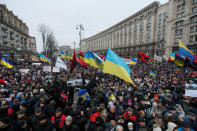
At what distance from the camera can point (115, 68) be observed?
14.7 feet

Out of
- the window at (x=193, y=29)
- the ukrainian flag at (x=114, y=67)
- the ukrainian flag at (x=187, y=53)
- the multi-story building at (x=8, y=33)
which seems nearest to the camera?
the ukrainian flag at (x=114, y=67)

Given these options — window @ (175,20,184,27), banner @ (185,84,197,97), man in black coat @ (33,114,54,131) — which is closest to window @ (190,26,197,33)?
window @ (175,20,184,27)

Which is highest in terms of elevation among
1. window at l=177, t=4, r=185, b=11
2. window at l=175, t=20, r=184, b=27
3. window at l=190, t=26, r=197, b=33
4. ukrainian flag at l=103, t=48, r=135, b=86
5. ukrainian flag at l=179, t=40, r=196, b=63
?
window at l=177, t=4, r=185, b=11

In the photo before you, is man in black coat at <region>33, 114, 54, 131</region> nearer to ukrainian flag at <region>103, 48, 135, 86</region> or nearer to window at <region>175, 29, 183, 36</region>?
ukrainian flag at <region>103, 48, 135, 86</region>

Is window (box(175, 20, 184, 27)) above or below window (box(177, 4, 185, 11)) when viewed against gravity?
below

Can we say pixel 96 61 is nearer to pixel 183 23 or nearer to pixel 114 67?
pixel 114 67

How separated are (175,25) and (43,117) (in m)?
43.0

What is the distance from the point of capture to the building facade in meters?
30.8

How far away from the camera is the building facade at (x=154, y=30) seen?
30.8 meters

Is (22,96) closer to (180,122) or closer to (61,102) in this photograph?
(61,102)

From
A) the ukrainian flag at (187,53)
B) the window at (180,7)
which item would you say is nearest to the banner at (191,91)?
the ukrainian flag at (187,53)

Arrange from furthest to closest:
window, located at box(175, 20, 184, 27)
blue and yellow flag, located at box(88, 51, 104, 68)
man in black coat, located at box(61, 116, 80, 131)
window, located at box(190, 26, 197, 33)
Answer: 1. window, located at box(175, 20, 184, 27)
2. window, located at box(190, 26, 197, 33)
3. blue and yellow flag, located at box(88, 51, 104, 68)
4. man in black coat, located at box(61, 116, 80, 131)

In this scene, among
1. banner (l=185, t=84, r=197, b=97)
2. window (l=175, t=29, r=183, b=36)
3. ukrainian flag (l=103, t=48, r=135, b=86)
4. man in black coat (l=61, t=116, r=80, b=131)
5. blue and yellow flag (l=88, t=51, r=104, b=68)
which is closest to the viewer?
man in black coat (l=61, t=116, r=80, b=131)

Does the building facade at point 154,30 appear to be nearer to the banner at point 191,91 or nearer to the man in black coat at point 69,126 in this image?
the banner at point 191,91
